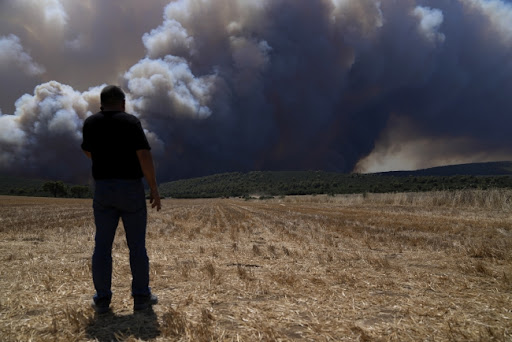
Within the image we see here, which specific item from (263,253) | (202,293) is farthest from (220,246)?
(202,293)

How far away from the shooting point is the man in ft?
10.6

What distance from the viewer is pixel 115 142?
327 cm

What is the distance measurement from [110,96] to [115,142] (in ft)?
1.92

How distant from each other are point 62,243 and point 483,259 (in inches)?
412

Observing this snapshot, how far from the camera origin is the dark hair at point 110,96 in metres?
3.38

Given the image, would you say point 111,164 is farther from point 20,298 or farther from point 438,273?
point 438,273

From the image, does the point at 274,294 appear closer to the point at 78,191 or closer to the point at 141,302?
the point at 141,302

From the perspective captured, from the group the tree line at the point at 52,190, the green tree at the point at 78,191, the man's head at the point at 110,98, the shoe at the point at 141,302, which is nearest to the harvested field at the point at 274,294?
the shoe at the point at 141,302

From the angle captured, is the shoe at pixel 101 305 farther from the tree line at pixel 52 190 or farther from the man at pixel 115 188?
the tree line at pixel 52 190

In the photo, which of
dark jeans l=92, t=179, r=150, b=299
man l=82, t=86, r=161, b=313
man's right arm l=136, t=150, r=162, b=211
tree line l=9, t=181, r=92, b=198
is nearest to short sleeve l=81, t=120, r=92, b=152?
man l=82, t=86, r=161, b=313

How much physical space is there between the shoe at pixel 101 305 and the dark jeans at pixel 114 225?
4 centimetres

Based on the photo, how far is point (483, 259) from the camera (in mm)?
5891

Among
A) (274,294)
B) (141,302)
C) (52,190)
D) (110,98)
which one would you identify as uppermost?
(110,98)

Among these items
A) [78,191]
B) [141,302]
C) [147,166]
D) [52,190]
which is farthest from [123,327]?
[78,191]
